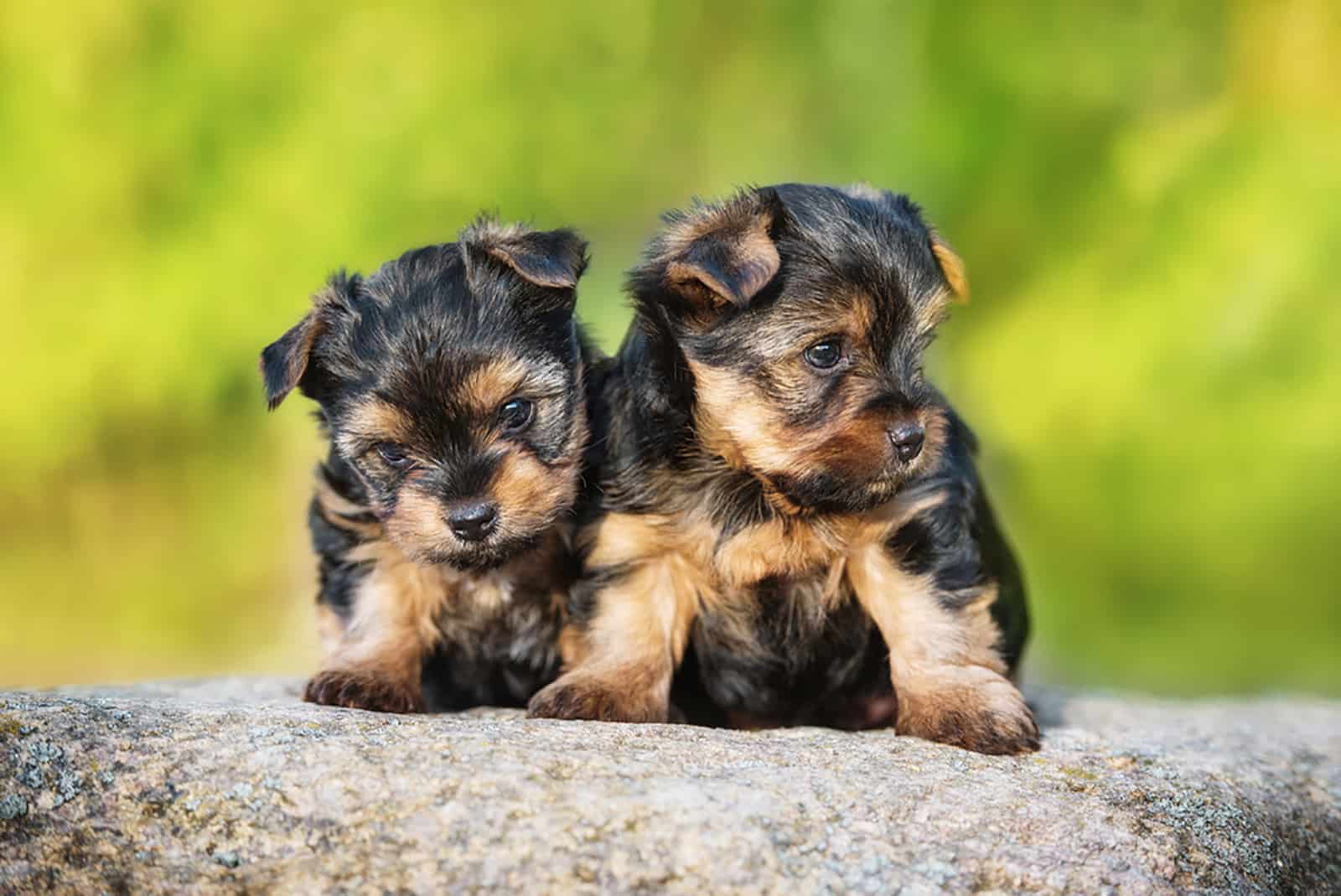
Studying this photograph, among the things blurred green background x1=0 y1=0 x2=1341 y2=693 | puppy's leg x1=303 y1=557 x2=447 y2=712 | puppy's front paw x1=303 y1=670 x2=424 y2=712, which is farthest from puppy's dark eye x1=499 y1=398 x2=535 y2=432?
blurred green background x1=0 y1=0 x2=1341 y2=693

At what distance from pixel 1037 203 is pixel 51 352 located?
7278mm

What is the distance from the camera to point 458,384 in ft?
14.5

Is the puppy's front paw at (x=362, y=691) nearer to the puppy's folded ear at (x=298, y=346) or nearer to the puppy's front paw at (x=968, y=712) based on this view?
the puppy's folded ear at (x=298, y=346)

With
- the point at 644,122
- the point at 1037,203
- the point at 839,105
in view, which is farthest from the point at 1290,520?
the point at 644,122

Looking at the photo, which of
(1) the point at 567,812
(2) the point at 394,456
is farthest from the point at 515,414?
(1) the point at 567,812

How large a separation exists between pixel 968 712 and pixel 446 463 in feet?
5.81

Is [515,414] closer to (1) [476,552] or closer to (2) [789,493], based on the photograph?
(1) [476,552]

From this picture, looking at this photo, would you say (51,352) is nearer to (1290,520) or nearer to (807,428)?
(807,428)

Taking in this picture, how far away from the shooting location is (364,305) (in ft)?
15.4

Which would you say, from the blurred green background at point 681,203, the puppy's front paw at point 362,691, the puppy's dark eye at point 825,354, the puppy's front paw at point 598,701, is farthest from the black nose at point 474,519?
the blurred green background at point 681,203

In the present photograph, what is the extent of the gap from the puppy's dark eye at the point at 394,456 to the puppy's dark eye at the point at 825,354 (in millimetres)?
1299

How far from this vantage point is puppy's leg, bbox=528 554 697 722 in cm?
433

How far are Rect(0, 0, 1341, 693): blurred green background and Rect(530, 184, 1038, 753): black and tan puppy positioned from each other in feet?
16.2

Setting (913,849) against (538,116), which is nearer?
(913,849)
